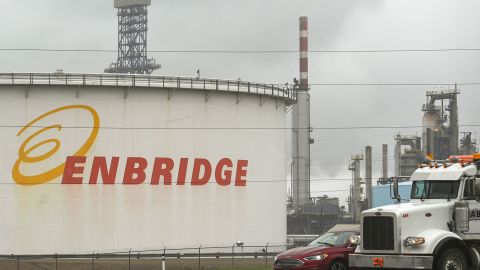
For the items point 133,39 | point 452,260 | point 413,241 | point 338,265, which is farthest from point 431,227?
point 133,39

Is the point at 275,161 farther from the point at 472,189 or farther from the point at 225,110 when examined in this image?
the point at 472,189

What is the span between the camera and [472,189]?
21.9 meters

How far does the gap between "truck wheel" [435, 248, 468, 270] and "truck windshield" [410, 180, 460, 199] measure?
5.46ft

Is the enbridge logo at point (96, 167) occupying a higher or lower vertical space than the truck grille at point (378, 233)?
higher

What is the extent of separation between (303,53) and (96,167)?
145 feet

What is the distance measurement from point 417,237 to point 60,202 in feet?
100

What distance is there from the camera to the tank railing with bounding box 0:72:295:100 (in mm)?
48062

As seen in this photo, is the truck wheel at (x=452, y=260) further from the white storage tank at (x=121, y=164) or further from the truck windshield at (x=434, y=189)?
the white storage tank at (x=121, y=164)

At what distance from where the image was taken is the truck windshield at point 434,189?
22.0m

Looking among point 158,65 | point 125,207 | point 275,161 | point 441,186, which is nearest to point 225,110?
point 275,161

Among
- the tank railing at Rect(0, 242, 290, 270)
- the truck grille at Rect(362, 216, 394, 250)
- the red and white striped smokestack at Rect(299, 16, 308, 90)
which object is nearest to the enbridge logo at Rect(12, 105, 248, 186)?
the tank railing at Rect(0, 242, 290, 270)

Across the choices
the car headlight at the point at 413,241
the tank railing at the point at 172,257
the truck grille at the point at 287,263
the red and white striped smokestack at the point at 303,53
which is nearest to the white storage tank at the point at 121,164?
the tank railing at the point at 172,257

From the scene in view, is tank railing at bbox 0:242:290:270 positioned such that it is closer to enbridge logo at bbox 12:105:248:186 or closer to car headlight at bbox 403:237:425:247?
enbridge logo at bbox 12:105:248:186

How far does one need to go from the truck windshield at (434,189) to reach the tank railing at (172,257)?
692 inches
